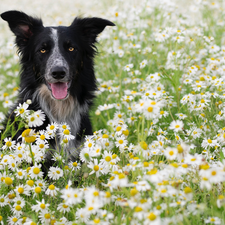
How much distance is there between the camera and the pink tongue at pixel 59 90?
3565 mm

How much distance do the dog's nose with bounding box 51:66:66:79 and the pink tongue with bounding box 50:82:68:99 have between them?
0.69 ft

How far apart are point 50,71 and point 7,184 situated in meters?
1.62

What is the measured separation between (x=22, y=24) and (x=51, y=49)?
53 cm

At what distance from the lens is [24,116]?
2.28 meters

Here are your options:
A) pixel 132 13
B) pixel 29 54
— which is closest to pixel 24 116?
pixel 29 54

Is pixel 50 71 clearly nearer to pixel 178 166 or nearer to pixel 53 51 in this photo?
pixel 53 51

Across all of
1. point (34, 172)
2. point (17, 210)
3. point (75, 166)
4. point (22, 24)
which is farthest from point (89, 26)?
point (17, 210)

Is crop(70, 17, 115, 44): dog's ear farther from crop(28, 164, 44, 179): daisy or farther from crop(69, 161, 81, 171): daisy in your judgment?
crop(28, 164, 44, 179): daisy

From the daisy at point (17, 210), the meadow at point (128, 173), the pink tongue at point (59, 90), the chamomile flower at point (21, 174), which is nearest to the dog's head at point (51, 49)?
the pink tongue at point (59, 90)

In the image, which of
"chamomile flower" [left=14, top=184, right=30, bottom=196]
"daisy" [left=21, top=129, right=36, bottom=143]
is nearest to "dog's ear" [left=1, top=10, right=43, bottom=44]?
"daisy" [left=21, top=129, right=36, bottom=143]

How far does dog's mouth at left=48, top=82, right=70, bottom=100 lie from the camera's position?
356cm

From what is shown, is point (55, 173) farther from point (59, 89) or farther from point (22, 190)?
point (59, 89)

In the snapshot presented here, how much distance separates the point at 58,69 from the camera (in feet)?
11.0

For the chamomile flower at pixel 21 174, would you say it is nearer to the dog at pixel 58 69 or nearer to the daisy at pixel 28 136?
the daisy at pixel 28 136
